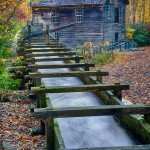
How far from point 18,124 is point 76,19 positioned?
104 feet

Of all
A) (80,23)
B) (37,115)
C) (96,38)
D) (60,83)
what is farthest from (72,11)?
(37,115)

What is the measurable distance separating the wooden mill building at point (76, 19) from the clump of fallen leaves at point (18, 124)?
88.8 feet

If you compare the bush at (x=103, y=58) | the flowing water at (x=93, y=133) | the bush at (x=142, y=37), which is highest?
the bush at (x=142, y=37)

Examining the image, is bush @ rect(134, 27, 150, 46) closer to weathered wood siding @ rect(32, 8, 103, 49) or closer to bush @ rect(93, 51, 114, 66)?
weathered wood siding @ rect(32, 8, 103, 49)

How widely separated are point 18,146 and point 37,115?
3290mm

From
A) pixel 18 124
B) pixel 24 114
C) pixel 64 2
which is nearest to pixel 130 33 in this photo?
pixel 64 2

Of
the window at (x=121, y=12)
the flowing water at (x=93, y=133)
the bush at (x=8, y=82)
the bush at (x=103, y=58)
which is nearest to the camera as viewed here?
the flowing water at (x=93, y=133)

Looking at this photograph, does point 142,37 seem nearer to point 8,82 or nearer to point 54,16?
point 54,16

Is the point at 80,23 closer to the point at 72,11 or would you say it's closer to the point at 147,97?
the point at 72,11

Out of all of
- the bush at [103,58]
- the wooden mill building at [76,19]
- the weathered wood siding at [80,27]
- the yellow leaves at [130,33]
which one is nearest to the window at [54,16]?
the wooden mill building at [76,19]

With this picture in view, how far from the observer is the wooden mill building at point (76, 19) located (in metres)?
38.9

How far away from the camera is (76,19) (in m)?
40.0

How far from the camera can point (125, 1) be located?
4356 cm

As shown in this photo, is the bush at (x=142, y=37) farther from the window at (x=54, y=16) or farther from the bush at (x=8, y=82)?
the bush at (x=8, y=82)
